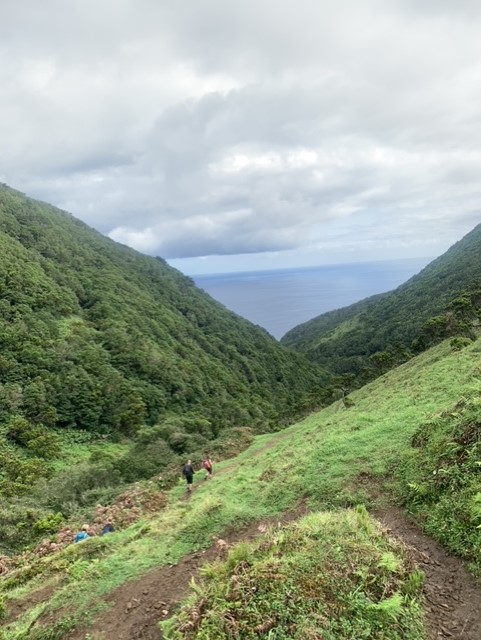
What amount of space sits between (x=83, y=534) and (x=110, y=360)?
5658 cm

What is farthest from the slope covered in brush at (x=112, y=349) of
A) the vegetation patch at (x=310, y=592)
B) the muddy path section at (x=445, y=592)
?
the vegetation patch at (x=310, y=592)

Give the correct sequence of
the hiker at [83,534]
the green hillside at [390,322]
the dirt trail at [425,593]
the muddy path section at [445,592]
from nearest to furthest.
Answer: the muddy path section at [445,592] → the dirt trail at [425,593] → the hiker at [83,534] → the green hillside at [390,322]

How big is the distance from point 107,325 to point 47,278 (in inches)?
614

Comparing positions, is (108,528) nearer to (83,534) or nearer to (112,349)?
(83,534)

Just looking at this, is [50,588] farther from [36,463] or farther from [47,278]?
[47,278]

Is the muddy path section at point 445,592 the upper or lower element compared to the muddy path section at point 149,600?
upper

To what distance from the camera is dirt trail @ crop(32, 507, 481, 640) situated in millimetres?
6766

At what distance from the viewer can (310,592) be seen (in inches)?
263

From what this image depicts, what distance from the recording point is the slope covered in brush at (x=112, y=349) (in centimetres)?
5438

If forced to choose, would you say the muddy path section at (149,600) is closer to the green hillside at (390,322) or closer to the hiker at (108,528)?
the hiker at (108,528)

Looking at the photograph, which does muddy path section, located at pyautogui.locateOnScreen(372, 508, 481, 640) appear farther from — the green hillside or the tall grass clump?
the green hillside

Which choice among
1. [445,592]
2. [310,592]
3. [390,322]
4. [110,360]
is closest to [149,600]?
[310,592]

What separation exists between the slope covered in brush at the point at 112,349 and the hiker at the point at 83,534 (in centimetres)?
2449

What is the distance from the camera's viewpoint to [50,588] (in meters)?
10.6
